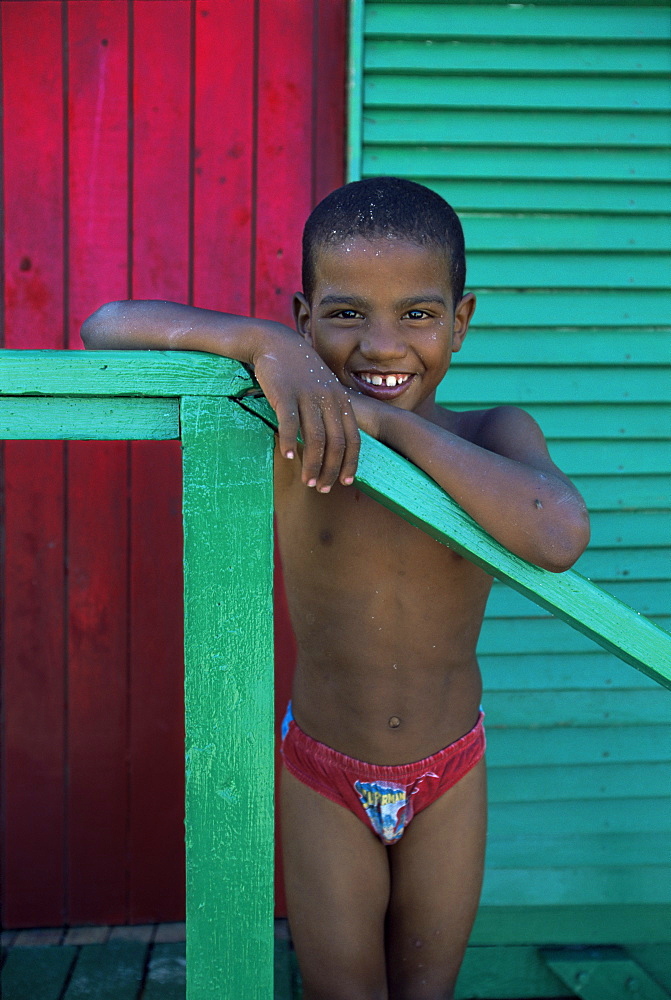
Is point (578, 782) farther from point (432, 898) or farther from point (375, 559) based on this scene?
point (375, 559)

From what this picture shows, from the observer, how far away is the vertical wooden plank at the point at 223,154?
8.91ft

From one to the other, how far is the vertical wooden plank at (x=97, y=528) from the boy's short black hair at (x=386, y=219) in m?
1.21

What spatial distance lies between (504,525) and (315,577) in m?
0.58

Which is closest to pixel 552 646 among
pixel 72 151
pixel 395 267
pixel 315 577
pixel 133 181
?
pixel 315 577

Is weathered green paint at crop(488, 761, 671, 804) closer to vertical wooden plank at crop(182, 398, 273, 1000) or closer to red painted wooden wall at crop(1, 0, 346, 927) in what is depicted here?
red painted wooden wall at crop(1, 0, 346, 927)

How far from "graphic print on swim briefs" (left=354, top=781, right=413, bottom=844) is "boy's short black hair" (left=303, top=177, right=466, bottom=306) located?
1.00m

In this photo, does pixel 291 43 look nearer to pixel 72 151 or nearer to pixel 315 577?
pixel 72 151

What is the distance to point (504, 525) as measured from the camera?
1349 mm

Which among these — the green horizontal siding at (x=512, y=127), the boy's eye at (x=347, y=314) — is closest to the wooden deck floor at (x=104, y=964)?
the boy's eye at (x=347, y=314)

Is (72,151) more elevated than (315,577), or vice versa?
(72,151)

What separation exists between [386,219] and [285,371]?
61 cm

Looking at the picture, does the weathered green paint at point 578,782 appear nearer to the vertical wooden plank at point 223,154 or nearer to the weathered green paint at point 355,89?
the vertical wooden plank at point 223,154

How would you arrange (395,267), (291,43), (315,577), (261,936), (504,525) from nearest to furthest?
(261,936), (504,525), (395,267), (315,577), (291,43)

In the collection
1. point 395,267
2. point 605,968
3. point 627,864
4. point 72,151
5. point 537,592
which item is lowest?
point 605,968
